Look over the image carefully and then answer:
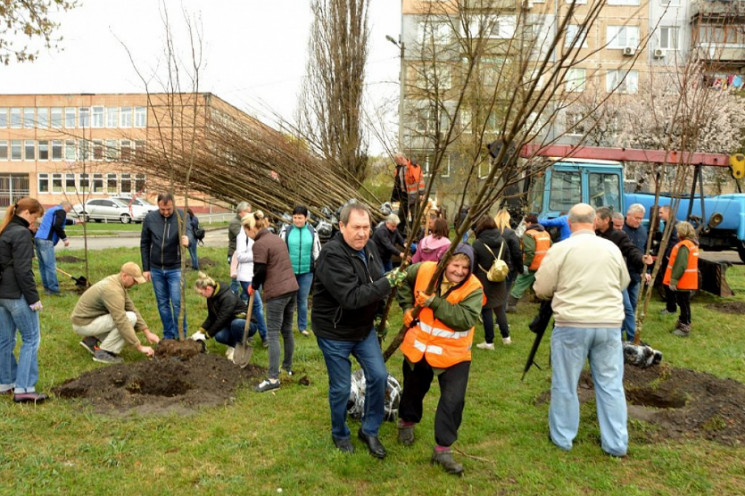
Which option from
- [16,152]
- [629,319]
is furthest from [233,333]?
[16,152]

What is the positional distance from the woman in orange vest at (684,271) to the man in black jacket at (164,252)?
673 centimetres

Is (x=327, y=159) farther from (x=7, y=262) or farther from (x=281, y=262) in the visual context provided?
(x=7, y=262)

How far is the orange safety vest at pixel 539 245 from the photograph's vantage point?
8.32 meters

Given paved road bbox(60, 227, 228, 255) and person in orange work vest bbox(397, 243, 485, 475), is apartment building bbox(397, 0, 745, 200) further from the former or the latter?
paved road bbox(60, 227, 228, 255)

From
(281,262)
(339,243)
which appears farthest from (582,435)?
(281,262)

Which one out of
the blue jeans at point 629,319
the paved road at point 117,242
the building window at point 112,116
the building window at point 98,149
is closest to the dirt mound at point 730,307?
the blue jeans at point 629,319

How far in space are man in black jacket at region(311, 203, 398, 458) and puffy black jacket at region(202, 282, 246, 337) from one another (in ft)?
9.43

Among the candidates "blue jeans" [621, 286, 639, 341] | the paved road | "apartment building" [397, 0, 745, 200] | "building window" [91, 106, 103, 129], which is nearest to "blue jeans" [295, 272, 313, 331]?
"apartment building" [397, 0, 745, 200]

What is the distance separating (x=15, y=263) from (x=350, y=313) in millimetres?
2998

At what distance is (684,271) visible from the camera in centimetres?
766

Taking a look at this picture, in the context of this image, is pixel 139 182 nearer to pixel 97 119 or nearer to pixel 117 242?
pixel 117 242

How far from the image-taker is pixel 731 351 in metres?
6.95

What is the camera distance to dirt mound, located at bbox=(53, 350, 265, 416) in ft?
16.0

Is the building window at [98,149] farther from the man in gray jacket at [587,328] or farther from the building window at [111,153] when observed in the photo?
the man in gray jacket at [587,328]
